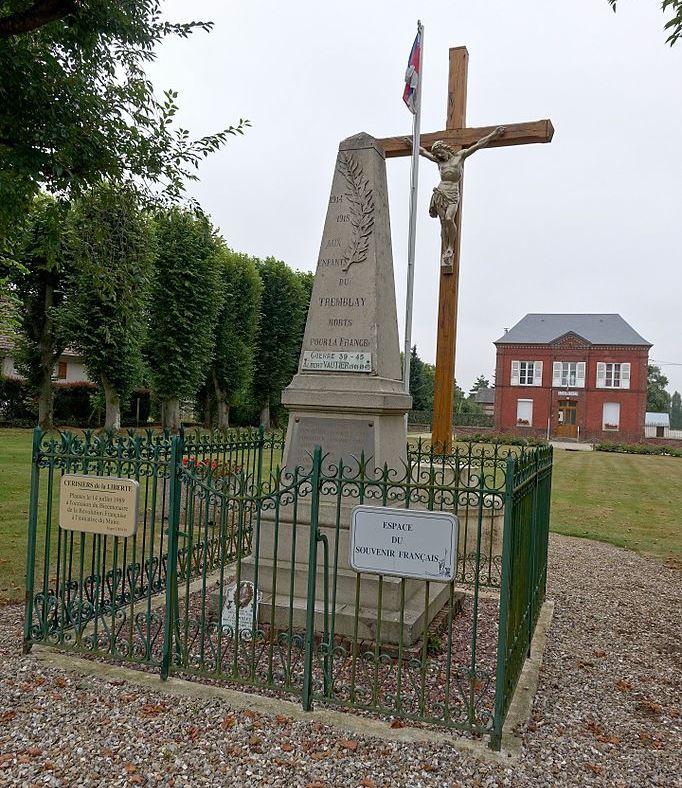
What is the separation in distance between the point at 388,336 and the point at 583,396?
150ft

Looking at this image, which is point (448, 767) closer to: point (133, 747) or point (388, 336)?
point (133, 747)

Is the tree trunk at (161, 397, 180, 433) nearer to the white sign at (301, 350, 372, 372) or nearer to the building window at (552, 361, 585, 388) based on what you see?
the white sign at (301, 350, 372, 372)

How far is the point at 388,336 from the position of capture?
20.1 feet

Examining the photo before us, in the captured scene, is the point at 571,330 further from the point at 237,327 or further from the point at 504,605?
the point at 504,605

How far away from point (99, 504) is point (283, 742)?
212 centimetres

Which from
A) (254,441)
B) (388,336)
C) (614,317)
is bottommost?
(254,441)

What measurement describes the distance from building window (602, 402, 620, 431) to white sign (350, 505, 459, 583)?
47.6m

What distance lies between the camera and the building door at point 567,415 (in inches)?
1891

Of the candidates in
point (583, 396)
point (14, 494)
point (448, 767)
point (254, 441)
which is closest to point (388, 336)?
point (254, 441)

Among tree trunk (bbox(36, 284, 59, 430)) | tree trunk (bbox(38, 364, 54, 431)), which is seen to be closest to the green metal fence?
tree trunk (bbox(36, 284, 59, 430))

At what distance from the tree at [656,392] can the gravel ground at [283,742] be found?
85254 millimetres

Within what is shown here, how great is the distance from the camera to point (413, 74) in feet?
29.6

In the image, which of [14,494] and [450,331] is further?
[14,494]

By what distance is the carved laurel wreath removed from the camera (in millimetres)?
5961
